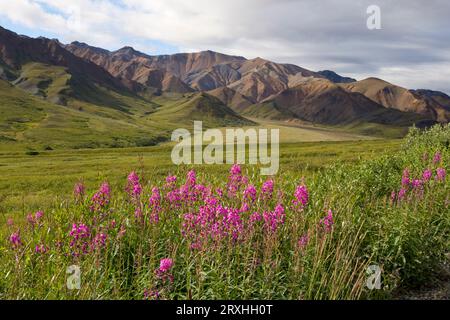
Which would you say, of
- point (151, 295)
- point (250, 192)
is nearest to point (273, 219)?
point (250, 192)

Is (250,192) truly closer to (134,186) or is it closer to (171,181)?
(171,181)

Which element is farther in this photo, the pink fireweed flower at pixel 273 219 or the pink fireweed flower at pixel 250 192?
the pink fireweed flower at pixel 250 192

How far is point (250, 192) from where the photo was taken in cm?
869

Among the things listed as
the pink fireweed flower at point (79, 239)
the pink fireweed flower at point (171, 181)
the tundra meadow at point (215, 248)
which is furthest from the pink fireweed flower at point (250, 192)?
the pink fireweed flower at point (79, 239)

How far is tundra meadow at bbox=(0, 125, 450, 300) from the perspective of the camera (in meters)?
6.44

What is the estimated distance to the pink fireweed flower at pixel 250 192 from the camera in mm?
8555

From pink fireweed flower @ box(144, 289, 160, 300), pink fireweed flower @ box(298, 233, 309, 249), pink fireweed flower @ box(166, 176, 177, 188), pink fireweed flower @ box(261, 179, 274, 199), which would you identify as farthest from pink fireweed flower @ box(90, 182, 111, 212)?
pink fireweed flower @ box(298, 233, 309, 249)

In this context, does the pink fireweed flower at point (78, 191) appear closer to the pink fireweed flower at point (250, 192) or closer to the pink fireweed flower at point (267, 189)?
the pink fireweed flower at point (250, 192)

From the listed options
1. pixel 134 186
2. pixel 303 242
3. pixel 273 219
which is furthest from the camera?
pixel 134 186

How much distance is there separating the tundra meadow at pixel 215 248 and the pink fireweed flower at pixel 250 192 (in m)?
0.04

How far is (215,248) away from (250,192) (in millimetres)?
1995
